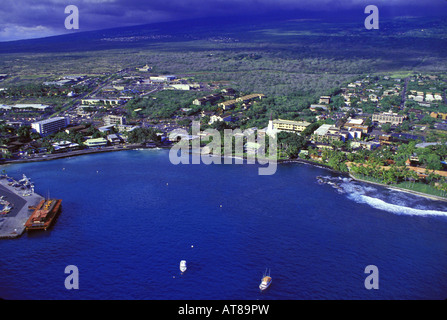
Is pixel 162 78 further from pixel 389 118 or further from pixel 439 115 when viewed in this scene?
pixel 439 115

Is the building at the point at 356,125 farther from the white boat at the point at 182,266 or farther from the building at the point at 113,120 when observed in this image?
the white boat at the point at 182,266

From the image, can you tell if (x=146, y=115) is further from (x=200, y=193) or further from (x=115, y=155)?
(x=200, y=193)

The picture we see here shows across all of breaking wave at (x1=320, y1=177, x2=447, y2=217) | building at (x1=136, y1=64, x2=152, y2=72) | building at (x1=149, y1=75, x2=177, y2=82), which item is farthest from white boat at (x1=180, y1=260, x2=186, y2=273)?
building at (x1=136, y1=64, x2=152, y2=72)

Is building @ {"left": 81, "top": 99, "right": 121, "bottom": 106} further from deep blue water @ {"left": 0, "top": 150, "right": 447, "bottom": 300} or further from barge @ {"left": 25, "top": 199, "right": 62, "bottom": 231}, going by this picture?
barge @ {"left": 25, "top": 199, "right": 62, "bottom": 231}

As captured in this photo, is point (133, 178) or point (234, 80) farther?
point (234, 80)

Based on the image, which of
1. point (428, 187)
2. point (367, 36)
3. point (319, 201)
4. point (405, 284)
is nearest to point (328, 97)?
point (428, 187)

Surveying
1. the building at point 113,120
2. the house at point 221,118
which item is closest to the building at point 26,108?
the building at point 113,120

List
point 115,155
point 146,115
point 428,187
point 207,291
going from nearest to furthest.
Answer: point 207,291 < point 428,187 < point 115,155 < point 146,115
